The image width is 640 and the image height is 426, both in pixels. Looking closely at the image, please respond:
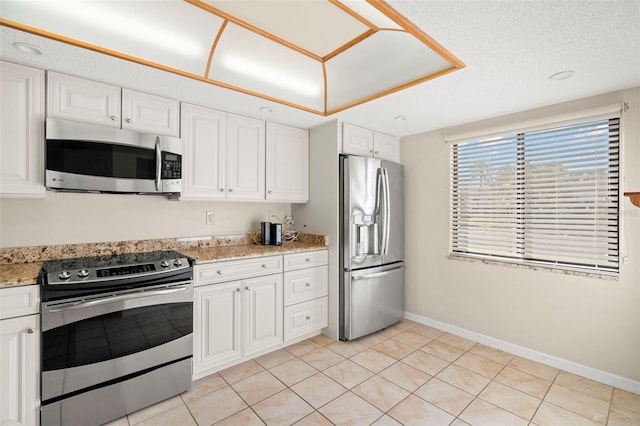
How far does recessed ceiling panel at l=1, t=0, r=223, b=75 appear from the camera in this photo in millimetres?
1553

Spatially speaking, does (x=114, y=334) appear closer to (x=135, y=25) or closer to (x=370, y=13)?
(x=135, y=25)

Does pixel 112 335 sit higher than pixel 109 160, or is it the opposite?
pixel 109 160

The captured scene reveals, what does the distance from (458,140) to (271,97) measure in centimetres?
202

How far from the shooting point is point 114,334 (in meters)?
1.89

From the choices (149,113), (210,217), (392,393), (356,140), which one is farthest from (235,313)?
(356,140)

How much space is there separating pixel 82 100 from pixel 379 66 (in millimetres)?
2125

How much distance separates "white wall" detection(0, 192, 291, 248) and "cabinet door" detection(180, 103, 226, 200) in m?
0.34

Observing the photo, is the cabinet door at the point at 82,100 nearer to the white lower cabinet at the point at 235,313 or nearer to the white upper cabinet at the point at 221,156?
the white upper cabinet at the point at 221,156

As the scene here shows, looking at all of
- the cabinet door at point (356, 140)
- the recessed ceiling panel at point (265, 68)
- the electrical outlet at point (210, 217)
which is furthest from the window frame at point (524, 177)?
the electrical outlet at point (210, 217)

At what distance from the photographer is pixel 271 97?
2445mm

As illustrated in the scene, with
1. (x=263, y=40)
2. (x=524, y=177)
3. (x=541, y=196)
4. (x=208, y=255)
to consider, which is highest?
(x=263, y=40)

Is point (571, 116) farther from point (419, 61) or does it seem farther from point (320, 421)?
point (320, 421)

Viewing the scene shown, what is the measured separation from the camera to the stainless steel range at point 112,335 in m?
1.71

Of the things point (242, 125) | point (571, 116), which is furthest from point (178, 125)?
point (571, 116)
